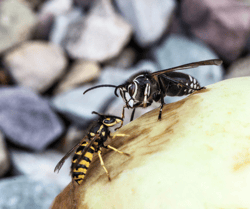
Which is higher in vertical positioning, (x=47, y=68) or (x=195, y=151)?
(x=195, y=151)

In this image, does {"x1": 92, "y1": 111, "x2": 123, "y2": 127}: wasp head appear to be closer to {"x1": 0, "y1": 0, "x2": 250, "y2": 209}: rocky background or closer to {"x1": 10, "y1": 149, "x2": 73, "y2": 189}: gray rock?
{"x1": 10, "y1": 149, "x2": 73, "y2": 189}: gray rock

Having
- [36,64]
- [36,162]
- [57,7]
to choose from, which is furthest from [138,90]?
[57,7]

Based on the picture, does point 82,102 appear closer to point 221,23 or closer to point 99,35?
point 99,35

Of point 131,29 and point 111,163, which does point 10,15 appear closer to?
point 131,29

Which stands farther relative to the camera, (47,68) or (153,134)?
(47,68)

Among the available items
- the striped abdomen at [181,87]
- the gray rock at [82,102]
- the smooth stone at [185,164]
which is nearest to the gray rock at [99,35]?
the gray rock at [82,102]

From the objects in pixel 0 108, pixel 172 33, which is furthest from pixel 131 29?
pixel 0 108
